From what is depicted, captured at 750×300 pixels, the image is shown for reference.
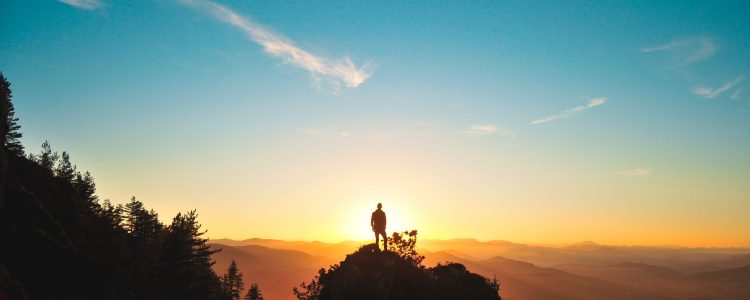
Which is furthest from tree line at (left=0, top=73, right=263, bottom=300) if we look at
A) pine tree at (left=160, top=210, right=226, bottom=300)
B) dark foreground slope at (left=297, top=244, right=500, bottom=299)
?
dark foreground slope at (left=297, top=244, right=500, bottom=299)

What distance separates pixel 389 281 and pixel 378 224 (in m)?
3.88

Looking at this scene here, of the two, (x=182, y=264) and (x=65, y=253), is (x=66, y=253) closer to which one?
(x=65, y=253)

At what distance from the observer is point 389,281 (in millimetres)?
22438

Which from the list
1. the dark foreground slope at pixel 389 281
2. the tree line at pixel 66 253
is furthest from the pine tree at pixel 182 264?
the dark foreground slope at pixel 389 281

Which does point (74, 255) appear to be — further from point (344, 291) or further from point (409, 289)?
point (409, 289)

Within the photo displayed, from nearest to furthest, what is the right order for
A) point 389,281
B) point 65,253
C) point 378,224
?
point 389,281 → point 378,224 → point 65,253

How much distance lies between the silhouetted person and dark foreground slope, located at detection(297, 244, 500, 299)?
25.9 inches

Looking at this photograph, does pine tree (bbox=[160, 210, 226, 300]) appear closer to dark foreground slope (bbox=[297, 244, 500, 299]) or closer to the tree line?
the tree line

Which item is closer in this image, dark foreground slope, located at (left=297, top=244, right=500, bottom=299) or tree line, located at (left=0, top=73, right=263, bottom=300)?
dark foreground slope, located at (left=297, top=244, right=500, bottom=299)

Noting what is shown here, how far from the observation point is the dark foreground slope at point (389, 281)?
22.0m

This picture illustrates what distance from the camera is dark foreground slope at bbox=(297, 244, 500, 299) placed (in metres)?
22.0

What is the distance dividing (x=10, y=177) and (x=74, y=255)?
9068mm

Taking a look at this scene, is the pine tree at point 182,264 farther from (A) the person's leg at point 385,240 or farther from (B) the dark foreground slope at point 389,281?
(A) the person's leg at point 385,240

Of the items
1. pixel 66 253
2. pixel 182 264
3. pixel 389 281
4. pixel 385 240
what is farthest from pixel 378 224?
pixel 66 253
